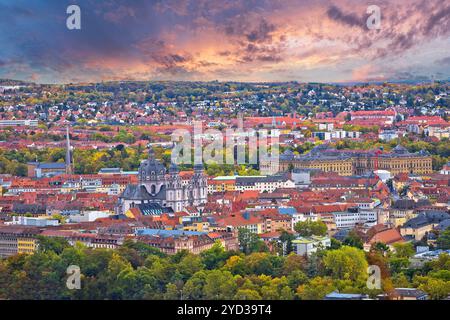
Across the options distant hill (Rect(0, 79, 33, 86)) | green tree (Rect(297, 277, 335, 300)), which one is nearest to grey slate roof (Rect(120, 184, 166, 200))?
green tree (Rect(297, 277, 335, 300))

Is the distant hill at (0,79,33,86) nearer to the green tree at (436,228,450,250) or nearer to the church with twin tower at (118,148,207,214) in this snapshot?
the church with twin tower at (118,148,207,214)

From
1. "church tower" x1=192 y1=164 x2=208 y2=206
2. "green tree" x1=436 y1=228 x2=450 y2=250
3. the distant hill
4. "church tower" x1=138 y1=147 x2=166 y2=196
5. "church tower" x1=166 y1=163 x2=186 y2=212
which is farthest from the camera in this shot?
the distant hill

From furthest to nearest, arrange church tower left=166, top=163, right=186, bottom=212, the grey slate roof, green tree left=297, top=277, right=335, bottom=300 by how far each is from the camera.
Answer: church tower left=166, top=163, right=186, bottom=212, the grey slate roof, green tree left=297, top=277, right=335, bottom=300

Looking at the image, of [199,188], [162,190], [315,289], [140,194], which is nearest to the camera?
[315,289]

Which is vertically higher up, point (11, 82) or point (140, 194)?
point (11, 82)

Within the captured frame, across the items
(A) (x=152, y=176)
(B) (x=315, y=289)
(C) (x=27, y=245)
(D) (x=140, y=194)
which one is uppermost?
(A) (x=152, y=176)

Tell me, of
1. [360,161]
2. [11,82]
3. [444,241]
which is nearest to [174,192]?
[444,241]

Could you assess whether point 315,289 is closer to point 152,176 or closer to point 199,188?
point 152,176
